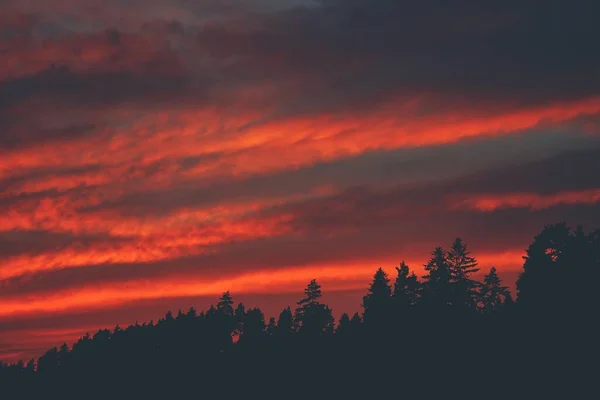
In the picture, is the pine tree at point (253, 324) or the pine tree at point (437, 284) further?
the pine tree at point (253, 324)

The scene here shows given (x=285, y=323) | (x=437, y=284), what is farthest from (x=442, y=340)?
(x=285, y=323)

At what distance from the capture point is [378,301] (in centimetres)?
11488

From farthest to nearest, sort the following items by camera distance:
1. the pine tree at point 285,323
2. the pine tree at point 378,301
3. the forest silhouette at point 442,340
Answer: the pine tree at point 285,323
the pine tree at point 378,301
the forest silhouette at point 442,340

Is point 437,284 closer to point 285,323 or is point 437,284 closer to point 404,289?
point 404,289

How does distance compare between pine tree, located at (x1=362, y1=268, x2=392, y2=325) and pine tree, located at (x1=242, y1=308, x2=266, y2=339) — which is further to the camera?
pine tree, located at (x1=242, y1=308, x2=266, y2=339)

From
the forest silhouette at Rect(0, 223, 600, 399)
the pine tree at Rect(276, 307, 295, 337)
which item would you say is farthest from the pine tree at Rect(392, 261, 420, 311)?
the pine tree at Rect(276, 307, 295, 337)

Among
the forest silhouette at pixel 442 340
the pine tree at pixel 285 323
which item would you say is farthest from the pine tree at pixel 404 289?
the pine tree at pixel 285 323

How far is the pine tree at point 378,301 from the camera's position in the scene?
113062mm

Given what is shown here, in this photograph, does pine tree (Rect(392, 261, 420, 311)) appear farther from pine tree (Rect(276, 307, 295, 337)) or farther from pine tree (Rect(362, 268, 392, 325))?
pine tree (Rect(276, 307, 295, 337))

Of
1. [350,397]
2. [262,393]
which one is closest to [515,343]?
[350,397]

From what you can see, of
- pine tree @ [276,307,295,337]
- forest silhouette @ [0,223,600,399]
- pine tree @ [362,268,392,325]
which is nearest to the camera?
forest silhouette @ [0,223,600,399]

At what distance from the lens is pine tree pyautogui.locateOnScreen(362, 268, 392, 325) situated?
371ft

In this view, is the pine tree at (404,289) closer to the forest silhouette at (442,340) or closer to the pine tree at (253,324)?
the forest silhouette at (442,340)

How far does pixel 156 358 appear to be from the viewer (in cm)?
17750
